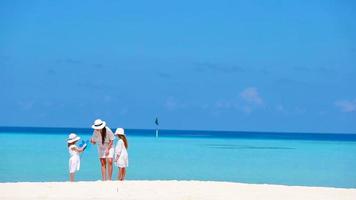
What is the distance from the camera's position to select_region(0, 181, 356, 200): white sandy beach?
11.1 m

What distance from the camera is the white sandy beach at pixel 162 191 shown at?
11117 mm

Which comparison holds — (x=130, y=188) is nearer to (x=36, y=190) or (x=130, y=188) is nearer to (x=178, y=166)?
(x=36, y=190)

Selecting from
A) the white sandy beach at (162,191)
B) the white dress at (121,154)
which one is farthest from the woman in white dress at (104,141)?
the white sandy beach at (162,191)

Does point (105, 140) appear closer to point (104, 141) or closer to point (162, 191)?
point (104, 141)

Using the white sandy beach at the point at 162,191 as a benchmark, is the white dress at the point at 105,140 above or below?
above

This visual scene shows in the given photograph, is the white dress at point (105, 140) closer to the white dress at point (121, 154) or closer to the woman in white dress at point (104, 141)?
the woman in white dress at point (104, 141)

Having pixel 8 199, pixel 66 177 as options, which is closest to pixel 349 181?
pixel 66 177

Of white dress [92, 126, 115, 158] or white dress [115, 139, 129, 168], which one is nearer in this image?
white dress [92, 126, 115, 158]

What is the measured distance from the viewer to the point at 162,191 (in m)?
11.8

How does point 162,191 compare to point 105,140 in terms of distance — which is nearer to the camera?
point 162,191

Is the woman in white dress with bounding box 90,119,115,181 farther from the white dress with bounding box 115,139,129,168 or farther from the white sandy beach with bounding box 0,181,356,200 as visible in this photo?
the white sandy beach with bounding box 0,181,356,200

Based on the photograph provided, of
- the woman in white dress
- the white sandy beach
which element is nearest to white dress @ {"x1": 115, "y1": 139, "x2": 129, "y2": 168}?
the woman in white dress

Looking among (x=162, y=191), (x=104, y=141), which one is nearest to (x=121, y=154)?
(x=104, y=141)

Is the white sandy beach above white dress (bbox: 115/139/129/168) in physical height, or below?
below
